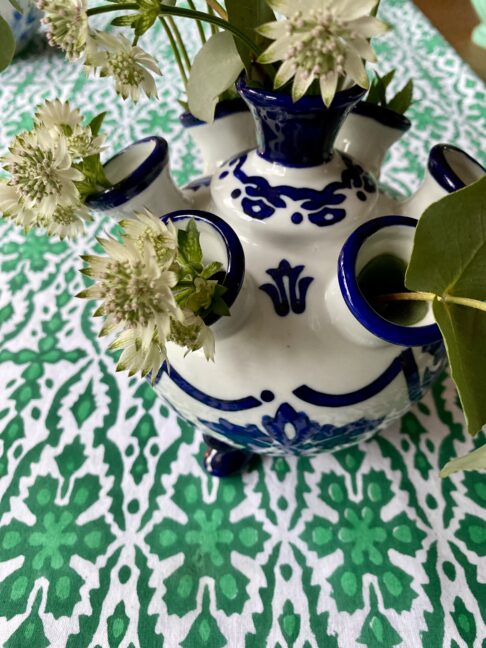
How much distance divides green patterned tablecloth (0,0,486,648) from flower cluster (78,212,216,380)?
264 millimetres

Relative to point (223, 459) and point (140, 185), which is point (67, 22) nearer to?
point (140, 185)

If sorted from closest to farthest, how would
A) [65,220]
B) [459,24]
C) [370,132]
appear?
[65,220]
[370,132]
[459,24]

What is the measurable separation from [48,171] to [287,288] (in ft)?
0.51

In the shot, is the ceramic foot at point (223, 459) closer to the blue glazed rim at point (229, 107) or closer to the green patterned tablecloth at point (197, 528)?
the green patterned tablecloth at point (197, 528)

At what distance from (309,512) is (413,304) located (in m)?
0.24

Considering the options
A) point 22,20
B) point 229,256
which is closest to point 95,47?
point 229,256

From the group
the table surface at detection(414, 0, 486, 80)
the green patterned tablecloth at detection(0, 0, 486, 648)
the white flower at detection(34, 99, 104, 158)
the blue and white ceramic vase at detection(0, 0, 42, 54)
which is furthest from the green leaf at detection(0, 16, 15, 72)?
the table surface at detection(414, 0, 486, 80)

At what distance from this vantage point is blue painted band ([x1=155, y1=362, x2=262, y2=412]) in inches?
13.5

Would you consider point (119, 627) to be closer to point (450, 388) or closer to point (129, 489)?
point (129, 489)

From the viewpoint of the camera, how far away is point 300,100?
291 millimetres

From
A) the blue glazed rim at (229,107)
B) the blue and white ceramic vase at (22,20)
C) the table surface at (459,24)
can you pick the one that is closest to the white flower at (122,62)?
the blue glazed rim at (229,107)

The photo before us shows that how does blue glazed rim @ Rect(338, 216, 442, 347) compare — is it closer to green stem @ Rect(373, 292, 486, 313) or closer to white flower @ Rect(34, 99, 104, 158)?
green stem @ Rect(373, 292, 486, 313)

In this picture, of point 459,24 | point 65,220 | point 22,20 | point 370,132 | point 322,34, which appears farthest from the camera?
point 459,24

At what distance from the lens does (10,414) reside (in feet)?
1.81
